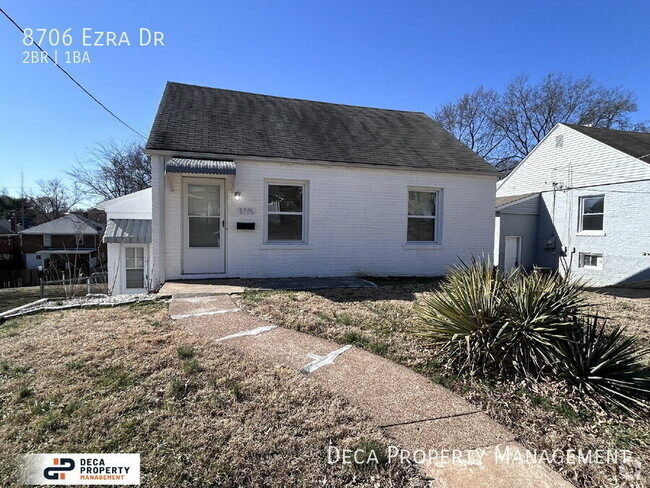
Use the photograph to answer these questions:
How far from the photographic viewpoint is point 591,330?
11.2ft

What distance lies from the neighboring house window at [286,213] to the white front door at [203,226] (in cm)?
116

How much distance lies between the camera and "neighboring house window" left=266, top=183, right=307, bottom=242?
8419 millimetres

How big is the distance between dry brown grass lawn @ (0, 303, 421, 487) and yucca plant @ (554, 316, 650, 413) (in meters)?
2.09

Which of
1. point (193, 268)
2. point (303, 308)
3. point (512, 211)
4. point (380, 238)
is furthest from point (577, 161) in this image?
point (193, 268)

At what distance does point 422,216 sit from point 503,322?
20.9 ft

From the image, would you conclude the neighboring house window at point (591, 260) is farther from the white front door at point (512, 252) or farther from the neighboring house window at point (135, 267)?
the neighboring house window at point (135, 267)

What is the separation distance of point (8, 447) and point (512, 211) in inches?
719

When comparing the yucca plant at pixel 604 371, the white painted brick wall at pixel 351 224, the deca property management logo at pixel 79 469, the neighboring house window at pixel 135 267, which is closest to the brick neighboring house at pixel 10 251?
the neighboring house window at pixel 135 267

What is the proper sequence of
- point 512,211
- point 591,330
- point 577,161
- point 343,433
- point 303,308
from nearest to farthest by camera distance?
1. point 343,433
2. point 591,330
3. point 303,308
4. point 577,161
5. point 512,211

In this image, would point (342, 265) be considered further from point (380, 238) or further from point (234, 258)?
point (234, 258)

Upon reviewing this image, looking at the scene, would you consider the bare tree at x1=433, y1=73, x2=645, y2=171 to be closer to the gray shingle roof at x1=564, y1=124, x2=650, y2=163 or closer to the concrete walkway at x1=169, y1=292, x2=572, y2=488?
the gray shingle roof at x1=564, y1=124, x2=650, y2=163

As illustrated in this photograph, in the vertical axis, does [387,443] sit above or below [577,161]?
below

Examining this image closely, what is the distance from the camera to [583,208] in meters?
14.6

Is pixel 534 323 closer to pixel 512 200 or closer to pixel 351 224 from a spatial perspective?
pixel 351 224
